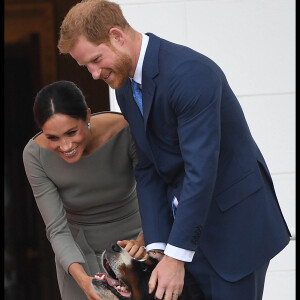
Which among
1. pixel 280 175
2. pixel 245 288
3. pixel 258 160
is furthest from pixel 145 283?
pixel 280 175

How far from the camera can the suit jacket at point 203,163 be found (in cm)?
230

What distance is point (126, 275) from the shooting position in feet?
8.16

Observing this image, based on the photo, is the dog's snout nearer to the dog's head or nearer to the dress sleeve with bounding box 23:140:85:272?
the dog's head

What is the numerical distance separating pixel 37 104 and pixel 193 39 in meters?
1.81

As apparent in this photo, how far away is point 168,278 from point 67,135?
2.04 feet

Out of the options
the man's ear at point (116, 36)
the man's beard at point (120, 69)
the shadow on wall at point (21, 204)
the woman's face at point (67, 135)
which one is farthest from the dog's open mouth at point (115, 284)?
the shadow on wall at point (21, 204)

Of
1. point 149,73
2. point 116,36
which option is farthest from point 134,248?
point 116,36

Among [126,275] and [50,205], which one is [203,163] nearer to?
Result: [126,275]

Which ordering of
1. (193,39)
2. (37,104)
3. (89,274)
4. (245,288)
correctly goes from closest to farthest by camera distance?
(245,288) → (37,104) → (89,274) → (193,39)

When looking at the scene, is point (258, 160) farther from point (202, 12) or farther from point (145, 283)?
point (202, 12)

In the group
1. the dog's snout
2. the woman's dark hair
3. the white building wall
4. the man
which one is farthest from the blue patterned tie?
the white building wall

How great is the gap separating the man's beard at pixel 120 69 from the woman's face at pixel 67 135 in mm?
360

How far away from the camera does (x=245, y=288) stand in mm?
2494

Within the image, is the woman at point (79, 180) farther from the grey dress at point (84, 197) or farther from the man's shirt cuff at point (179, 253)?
the man's shirt cuff at point (179, 253)
